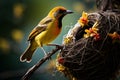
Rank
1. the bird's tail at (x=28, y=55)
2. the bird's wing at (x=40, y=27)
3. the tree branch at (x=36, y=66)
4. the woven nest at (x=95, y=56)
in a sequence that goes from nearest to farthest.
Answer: the tree branch at (x=36, y=66), the woven nest at (x=95, y=56), the bird's wing at (x=40, y=27), the bird's tail at (x=28, y=55)

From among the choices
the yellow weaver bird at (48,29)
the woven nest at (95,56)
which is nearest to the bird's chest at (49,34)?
the yellow weaver bird at (48,29)

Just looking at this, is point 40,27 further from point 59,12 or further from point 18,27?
point 18,27

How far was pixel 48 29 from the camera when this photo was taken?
6.00m

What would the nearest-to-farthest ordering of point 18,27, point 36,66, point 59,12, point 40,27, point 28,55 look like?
point 36,66 → point 59,12 → point 40,27 → point 28,55 → point 18,27

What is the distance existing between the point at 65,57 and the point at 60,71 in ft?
0.57

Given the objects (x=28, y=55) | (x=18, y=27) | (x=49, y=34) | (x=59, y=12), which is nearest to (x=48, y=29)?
(x=49, y=34)

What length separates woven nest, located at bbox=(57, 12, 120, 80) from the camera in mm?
5664

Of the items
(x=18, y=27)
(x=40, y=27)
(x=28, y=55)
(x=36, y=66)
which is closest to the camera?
(x=36, y=66)

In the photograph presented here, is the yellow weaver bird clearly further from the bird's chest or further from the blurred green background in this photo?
the blurred green background

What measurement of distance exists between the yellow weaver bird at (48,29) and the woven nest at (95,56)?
0.75ft

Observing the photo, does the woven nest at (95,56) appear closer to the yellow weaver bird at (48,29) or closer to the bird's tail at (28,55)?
the yellow weaver bird at (48,29)

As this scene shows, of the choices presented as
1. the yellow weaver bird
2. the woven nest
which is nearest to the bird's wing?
the yellow weaver bird

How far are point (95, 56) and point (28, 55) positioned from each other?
0.72 m

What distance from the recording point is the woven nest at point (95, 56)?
18.6ft
